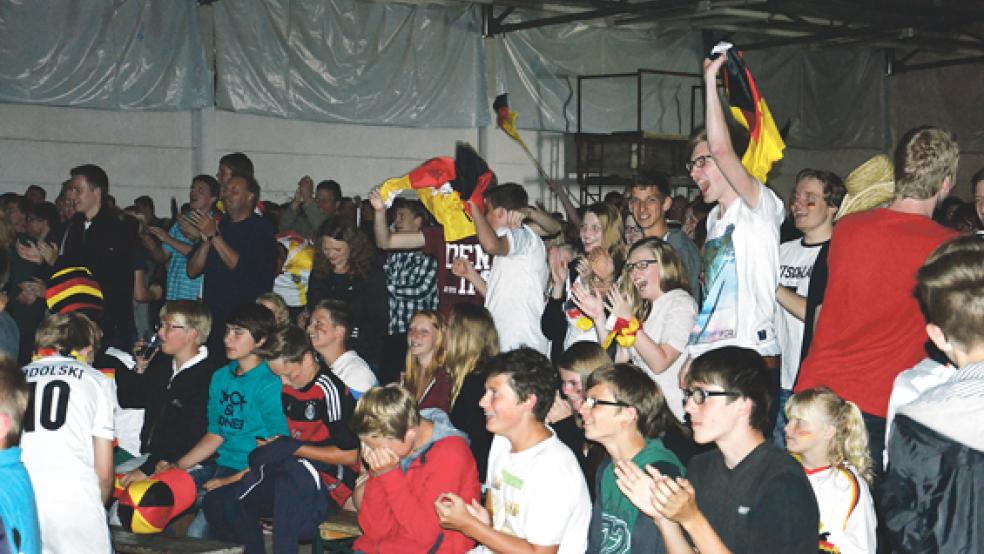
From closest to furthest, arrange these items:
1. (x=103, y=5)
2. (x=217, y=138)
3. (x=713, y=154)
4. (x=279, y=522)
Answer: (x=713, y=154) < (x=279, y=522) < (x=103, y=5) < (x=217, y=138)

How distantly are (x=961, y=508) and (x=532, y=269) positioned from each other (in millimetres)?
4297

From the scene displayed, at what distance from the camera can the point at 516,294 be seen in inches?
254

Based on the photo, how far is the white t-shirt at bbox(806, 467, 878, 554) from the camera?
371 cm

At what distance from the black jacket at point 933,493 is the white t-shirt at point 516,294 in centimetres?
410

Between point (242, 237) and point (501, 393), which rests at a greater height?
point (242, 237)

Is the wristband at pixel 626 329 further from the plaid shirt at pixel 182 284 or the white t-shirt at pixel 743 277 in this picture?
the plaid shirt at pixel 182 284

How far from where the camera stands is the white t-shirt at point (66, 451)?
434 centimetres

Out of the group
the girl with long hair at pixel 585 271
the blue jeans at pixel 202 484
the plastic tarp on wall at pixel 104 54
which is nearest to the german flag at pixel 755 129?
the girl with long hair at pixel 585 271

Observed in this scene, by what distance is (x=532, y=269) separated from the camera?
255 inches

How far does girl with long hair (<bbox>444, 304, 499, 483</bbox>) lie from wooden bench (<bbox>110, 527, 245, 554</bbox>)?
1160 mm

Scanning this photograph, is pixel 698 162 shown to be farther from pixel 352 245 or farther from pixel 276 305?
pixel 352 245

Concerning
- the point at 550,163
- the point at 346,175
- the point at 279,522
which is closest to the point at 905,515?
the point at 279,522

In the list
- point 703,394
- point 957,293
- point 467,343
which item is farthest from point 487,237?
point 957,293

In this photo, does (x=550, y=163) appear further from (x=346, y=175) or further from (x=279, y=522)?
(x=279, y=522)
